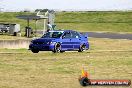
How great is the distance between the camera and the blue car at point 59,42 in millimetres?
26359

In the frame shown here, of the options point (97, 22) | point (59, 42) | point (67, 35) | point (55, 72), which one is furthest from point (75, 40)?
point (97, 22)

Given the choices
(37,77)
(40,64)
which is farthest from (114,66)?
(37,77)

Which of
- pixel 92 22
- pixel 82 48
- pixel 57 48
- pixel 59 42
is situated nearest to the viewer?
pixel 57 48

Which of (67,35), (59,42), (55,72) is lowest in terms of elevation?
(55,72)

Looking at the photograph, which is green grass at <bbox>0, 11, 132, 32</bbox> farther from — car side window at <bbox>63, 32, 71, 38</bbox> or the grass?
the grass

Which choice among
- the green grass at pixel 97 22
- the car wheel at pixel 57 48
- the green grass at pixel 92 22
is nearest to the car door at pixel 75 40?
the car wheel at pixel 57 48

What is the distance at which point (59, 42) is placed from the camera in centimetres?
Answer: 2688

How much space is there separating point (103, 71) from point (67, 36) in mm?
11180

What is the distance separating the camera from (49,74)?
52.1 ft

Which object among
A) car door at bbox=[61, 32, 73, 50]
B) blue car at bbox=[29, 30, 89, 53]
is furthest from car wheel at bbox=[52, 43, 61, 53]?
car door at bbox=[61, 32, 73, 50]

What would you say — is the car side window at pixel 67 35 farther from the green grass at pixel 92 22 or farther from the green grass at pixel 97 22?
the green grass at pixel 97 22

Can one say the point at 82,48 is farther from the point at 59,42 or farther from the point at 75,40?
the point at 59,42

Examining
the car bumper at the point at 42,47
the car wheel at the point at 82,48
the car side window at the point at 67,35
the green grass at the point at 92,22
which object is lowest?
the green grass at the point at 92,22

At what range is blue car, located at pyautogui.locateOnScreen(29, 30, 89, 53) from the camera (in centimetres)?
2636
